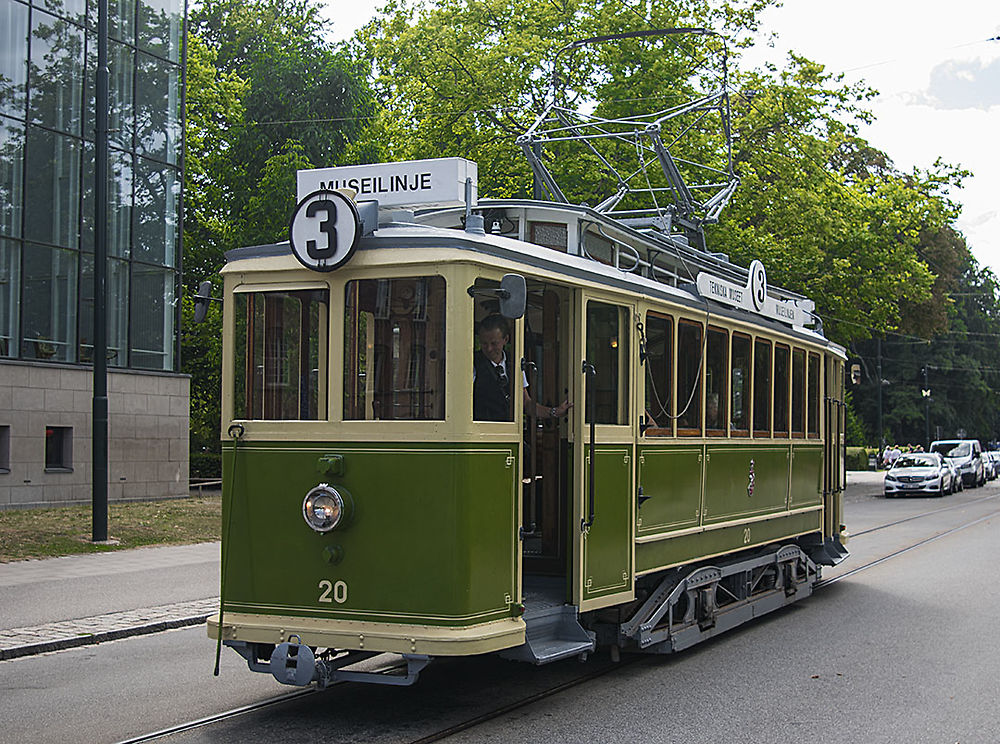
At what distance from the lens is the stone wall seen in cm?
2295

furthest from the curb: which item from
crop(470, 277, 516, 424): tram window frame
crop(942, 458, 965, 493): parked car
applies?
crop(942, 458, 965, 493): parked car

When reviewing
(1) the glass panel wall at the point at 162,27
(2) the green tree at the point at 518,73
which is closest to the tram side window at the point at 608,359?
(2) the green tree at the point at 518,73

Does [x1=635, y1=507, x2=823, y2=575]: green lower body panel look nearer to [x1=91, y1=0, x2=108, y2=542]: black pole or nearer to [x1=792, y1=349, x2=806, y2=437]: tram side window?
Result: [x1=792, y1=349, x2=806, y2=437]: tram side window

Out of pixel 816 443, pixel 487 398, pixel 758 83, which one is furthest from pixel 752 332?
pixel 758 83

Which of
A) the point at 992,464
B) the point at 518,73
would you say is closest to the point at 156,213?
the point at 518,73

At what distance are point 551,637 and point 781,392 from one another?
4.97 metres

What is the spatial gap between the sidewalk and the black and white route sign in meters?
4.61

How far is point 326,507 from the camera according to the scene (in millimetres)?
6941

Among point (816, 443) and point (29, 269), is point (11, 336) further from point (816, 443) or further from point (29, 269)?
point (816, 443)

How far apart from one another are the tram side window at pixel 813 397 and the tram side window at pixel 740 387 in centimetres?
215

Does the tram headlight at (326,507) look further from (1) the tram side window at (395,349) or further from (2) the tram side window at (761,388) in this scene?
(2) the tram side window at (761,388)

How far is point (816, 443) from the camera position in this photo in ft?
42.6

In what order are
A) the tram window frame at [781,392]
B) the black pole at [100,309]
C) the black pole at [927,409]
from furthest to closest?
1. the black pole at [927,409]
2. the black pole at [100,309]
3. the tram window frame at [781,392]

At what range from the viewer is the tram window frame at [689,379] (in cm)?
927
